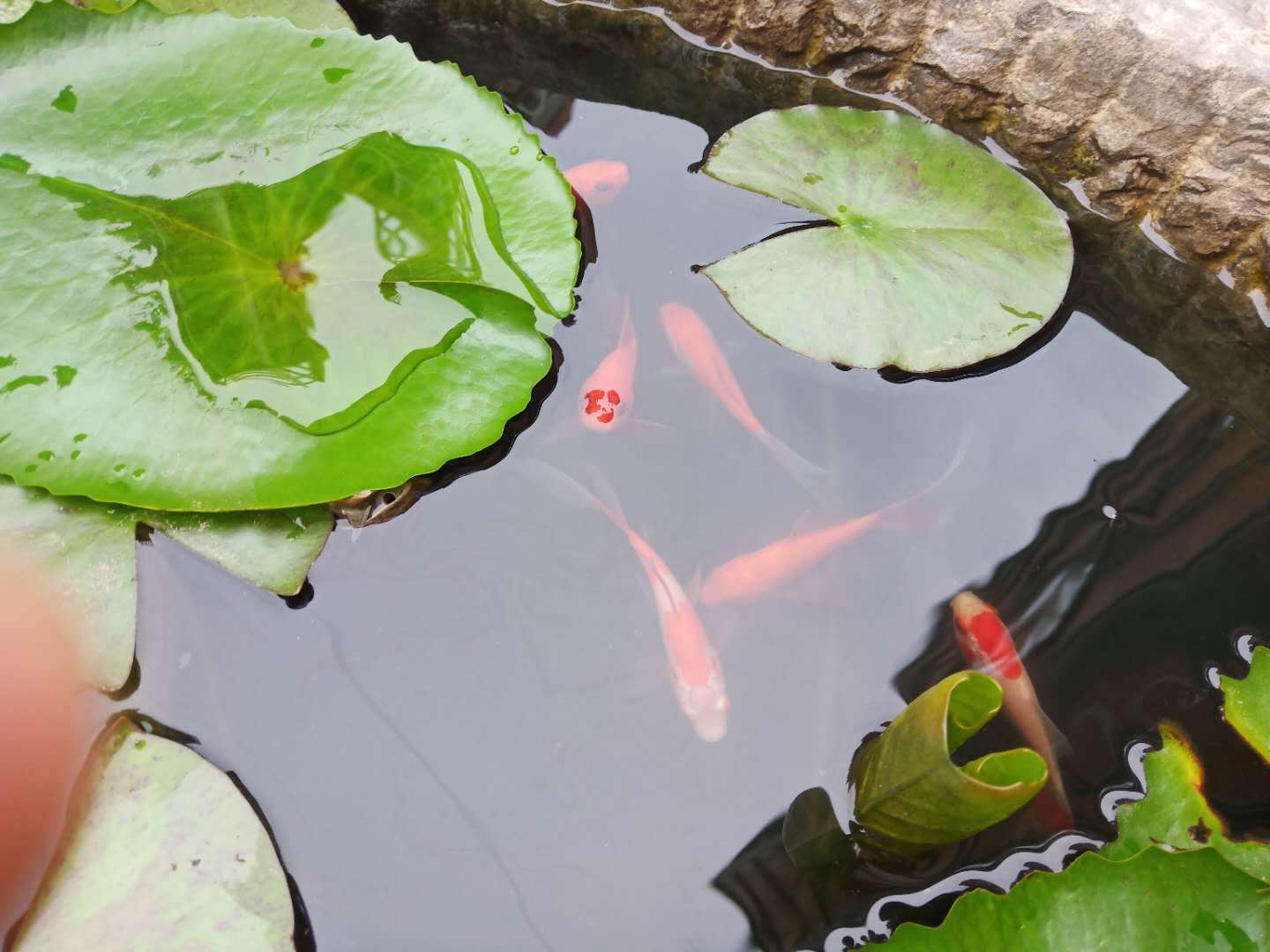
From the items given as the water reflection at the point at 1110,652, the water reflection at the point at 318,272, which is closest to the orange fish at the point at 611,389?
the water reflection at the point at 318,272

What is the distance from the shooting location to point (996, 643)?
1.25 meters

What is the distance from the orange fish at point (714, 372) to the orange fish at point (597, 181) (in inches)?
9.2

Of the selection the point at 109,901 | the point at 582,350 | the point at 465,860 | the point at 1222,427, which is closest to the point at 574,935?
the point at 465,860

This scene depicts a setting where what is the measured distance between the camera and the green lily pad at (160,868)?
3.21 ft

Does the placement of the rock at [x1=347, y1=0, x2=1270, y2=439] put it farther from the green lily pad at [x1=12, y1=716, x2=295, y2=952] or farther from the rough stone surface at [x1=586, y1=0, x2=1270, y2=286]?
the green lily pad at [x1=12, y1=716, x2=295, y2=952]

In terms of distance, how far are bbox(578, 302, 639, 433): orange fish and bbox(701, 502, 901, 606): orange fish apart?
281 millimetres

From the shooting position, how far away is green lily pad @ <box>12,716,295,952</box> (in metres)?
0.98

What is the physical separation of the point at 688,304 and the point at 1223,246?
2.85 ft

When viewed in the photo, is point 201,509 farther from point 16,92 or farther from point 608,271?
point 608,271

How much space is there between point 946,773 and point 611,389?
2.43 feet

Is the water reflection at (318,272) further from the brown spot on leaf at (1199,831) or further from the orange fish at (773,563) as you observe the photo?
the brown spot on leaf at (1199,831)

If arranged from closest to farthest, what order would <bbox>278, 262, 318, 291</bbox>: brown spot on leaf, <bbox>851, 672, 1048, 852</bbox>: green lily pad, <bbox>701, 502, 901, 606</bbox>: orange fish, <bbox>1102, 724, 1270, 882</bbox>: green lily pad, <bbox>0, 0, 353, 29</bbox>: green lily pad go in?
<bbox>851, 672, 1048, 852</bbox>: green lily pad < <bbox>1102, 724, 1270, 882</bbox>: green lily pad < <bbox>278, 262, 318, 291</bbox>: brown spot on leaf < <bbox>701, 502, 901, 606</bbox>: orange fish < <bbox>0, 0, 353, 29</bbox>: green lily pad

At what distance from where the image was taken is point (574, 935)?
109 centimetres

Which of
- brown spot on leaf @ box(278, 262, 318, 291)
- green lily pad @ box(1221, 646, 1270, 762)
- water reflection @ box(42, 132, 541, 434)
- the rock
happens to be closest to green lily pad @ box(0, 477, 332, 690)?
water reflection @ box(42, 132, 541, 434)
